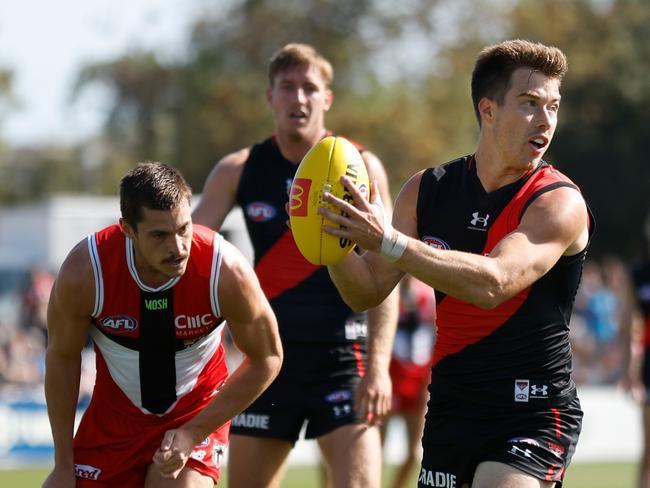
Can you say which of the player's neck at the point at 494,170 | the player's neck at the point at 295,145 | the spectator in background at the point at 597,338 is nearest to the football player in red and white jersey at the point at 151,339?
the player's neck at the point at 494,170

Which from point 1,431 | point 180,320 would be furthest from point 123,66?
point 180,320

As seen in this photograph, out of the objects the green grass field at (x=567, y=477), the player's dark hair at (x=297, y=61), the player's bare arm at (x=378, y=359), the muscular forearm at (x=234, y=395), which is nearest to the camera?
the muscular forearm at (x=234, y=395)

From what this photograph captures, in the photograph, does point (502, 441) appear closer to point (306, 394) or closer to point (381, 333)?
point (381, 333)

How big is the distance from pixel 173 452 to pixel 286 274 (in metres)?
1.96

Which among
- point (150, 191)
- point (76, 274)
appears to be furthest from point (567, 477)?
point (150, 191)

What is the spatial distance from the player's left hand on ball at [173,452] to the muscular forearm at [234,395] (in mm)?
56

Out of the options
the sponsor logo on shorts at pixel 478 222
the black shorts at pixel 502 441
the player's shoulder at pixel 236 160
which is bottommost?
the black shorts at pixel 502 441

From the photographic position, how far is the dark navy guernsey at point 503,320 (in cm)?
508

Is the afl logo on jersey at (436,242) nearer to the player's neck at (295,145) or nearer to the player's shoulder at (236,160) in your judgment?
the player's neck at (295,145)

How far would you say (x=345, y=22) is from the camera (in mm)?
36000

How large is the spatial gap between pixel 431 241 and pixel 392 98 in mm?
30982

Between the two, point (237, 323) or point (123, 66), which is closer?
point (237, 323)

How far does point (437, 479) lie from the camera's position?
17.1ft

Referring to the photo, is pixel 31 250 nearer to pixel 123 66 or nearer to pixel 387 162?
pixel 387 162
